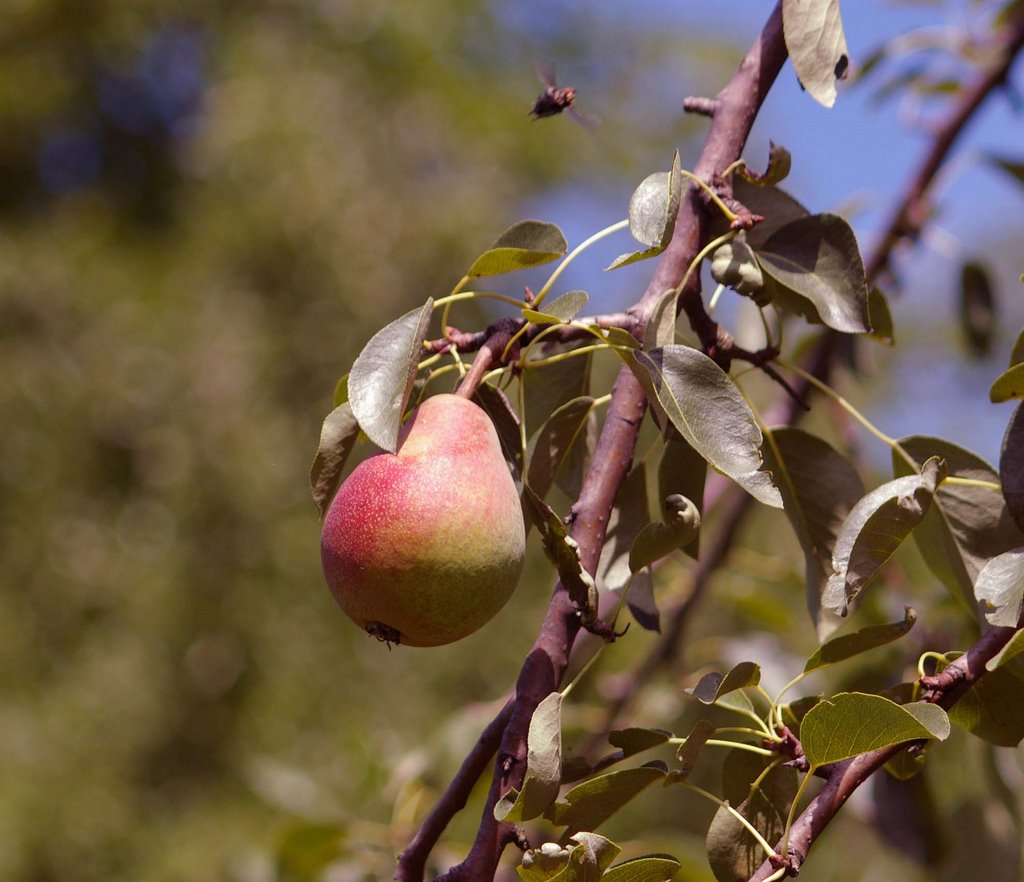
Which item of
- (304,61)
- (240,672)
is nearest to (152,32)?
(304,61)

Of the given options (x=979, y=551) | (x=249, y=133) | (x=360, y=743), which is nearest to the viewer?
(x=979, y=551)

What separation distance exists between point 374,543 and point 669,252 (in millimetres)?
227

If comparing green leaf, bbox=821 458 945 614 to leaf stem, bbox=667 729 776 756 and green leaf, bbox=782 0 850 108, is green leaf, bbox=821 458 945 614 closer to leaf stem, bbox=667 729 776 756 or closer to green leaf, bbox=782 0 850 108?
leaf stem, bbox=667 729 776 756

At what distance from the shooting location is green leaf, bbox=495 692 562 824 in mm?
468

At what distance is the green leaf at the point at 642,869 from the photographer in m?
0.47

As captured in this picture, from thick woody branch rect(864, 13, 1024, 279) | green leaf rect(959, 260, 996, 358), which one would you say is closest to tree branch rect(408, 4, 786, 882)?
thick woody branch rect(864, 13, 1024, 279)

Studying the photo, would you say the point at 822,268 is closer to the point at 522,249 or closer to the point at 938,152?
the point at 522,249

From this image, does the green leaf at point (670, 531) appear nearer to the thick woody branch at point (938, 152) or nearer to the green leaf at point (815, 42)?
the green leaf at point (815, 42)

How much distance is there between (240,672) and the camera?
3.91 metres

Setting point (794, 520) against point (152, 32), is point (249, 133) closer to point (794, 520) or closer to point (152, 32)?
point (152, 32)

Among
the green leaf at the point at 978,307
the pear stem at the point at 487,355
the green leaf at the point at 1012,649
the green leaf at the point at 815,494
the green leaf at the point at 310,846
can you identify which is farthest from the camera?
the green leaf at the point at 978,307

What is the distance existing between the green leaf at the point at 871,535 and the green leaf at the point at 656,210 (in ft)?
0.51

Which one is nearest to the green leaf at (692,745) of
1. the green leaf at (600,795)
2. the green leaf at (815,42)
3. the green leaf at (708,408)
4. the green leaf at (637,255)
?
the green leaf at (600,795)

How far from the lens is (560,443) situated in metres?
0.65
